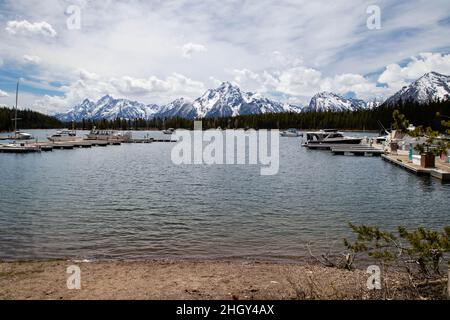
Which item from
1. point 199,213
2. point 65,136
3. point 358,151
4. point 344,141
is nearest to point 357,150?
point 358,151

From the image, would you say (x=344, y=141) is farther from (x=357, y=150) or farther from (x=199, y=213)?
(x=199, y=213)

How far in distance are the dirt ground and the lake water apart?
74.2 inches

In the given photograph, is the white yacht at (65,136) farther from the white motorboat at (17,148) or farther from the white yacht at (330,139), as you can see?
the white yacht at (330,139)

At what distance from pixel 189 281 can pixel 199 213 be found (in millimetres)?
12724

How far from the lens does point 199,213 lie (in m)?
25.5

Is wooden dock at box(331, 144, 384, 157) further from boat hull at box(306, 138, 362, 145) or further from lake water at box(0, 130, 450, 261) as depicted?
lake water at box(0, 130, 450, 261)

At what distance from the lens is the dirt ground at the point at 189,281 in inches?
434

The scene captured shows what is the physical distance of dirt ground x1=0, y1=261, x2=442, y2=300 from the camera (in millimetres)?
11016

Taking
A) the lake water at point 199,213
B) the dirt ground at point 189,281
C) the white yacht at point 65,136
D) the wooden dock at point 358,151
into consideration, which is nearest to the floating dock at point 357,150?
the wooden dock at point 358,151

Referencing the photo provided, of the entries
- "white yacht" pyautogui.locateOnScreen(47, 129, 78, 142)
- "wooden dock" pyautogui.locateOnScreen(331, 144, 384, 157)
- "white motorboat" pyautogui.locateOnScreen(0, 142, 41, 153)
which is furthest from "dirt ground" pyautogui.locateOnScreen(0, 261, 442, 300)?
"white yacht" pyautogui.locateOnScreen(47, 129, 78, 142)

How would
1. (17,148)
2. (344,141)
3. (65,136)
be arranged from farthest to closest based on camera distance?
(65,136) → (344,141) → (17,148)

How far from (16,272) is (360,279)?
1215cm

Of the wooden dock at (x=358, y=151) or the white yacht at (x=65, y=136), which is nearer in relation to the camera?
the wooden dock at (x=358, y=151)

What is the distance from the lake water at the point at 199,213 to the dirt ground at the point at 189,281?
1.88 m
